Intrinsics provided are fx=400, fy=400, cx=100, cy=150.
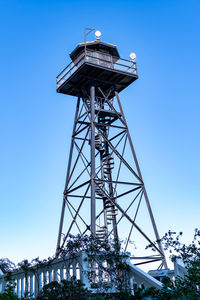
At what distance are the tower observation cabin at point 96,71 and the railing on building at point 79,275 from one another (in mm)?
11080

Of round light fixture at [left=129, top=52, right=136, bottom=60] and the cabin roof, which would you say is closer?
the cabin roof

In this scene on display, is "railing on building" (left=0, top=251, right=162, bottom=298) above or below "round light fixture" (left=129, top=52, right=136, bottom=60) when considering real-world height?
below

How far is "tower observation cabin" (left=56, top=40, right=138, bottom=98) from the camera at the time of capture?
20.1 m

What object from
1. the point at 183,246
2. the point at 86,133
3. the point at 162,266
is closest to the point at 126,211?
the point at 162,266

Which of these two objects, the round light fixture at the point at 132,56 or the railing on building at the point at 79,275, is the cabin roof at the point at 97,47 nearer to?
the round light fixture at the point at 132,56

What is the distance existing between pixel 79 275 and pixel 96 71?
12242mm

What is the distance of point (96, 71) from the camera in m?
20.3

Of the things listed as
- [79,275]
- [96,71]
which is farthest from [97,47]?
[79,275]

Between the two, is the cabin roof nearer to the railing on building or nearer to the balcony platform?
the balcony platform

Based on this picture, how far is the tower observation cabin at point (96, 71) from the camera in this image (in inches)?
792

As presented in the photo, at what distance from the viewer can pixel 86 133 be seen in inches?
805

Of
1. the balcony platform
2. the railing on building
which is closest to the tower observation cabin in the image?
the balcony platform

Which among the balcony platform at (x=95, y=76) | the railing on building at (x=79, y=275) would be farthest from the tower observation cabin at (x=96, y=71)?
the railing on building at (x=79, y=275)

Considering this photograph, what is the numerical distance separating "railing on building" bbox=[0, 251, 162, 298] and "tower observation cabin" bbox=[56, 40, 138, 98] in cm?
1108
